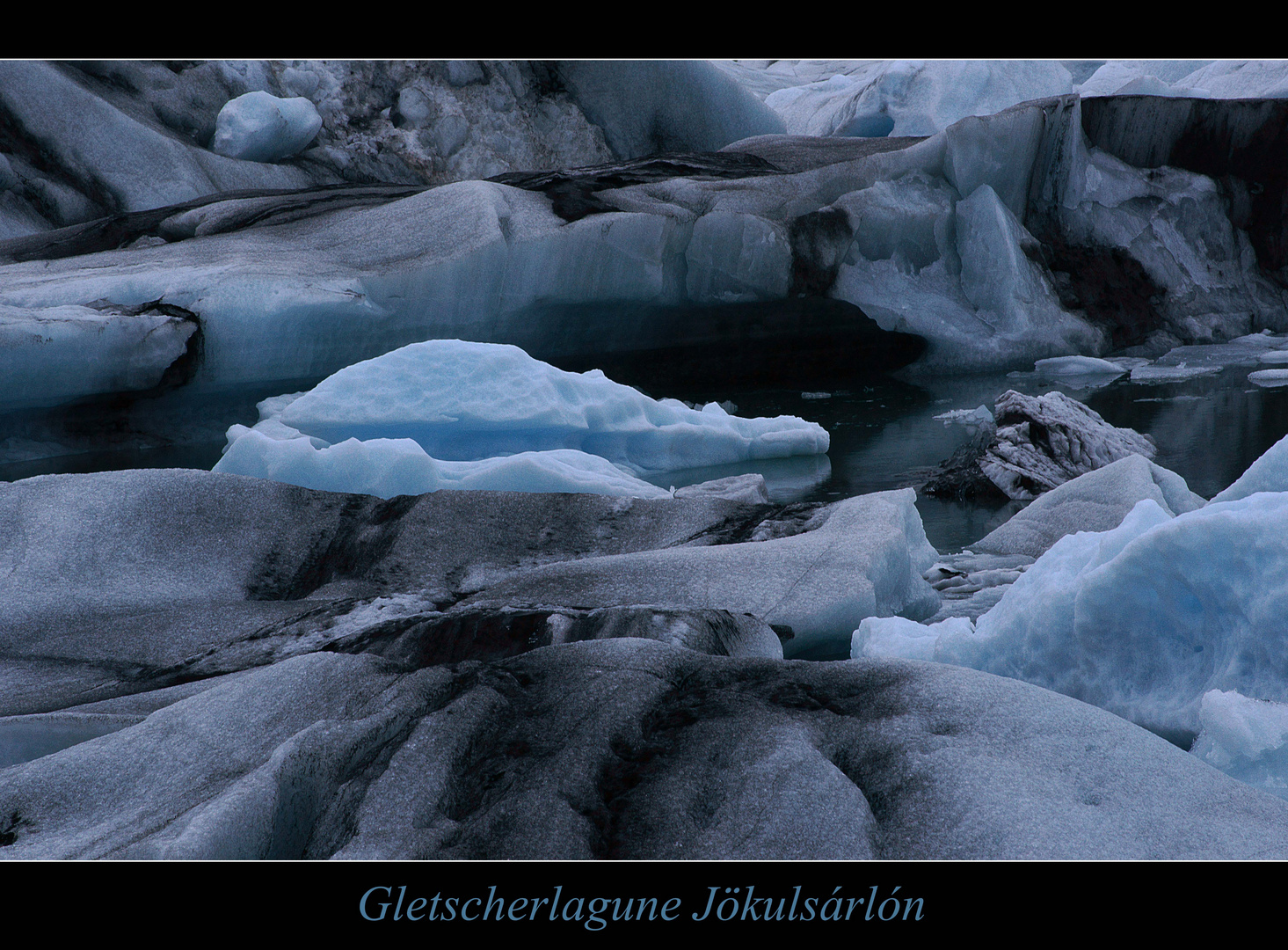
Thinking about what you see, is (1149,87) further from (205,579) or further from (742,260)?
(205,579)

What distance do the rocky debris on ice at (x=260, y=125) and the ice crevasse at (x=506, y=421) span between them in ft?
19.9

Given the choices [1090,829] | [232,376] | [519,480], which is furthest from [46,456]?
[1090,829]

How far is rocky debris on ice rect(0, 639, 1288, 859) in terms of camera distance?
155cm

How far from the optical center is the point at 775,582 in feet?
9.25

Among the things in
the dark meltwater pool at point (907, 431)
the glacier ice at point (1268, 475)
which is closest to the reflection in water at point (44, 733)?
the glacier ice at point (1268, 475)

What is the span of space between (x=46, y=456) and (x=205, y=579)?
461 cm

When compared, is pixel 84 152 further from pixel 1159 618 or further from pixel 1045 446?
pixel 1159 618

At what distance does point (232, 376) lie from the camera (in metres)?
7.09

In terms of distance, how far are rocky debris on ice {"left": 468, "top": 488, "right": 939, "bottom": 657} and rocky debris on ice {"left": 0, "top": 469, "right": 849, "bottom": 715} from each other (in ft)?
0.09

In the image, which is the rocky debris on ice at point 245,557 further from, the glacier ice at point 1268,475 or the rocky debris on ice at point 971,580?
the glacier ice at point 1268,475

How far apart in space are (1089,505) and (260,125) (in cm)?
1036

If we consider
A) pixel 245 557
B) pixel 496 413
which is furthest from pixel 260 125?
pixel 245 557

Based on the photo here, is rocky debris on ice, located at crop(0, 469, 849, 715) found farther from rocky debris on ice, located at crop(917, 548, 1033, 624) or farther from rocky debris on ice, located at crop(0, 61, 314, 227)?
rocky debris on ice, located at crop(0, 61, 314, 227)

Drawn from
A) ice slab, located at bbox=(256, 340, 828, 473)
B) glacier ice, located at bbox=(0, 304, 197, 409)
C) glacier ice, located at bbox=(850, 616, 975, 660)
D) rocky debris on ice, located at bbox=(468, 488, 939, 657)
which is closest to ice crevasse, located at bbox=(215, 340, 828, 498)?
ice slab, located at bbox=(256, 340, 828, 473)
